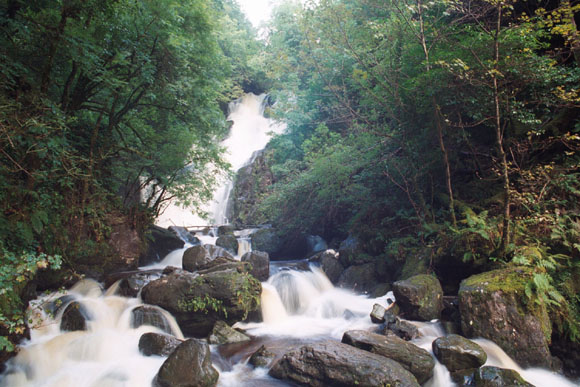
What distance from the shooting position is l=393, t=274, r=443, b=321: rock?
6.01 metres

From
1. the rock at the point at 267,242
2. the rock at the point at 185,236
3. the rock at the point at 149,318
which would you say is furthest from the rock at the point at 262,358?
the rock at the point at 185,236

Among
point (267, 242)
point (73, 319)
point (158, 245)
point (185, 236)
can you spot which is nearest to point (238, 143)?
point (185, 236)

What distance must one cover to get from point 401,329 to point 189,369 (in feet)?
12.3

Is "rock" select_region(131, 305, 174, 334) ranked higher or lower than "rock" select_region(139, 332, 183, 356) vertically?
higher

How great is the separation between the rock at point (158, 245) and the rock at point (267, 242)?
3.14 metres

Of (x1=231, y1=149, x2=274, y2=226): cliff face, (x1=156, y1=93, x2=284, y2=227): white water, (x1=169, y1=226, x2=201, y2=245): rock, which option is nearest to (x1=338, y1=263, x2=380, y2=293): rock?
(x1=169, y1=226, x2=201, y2=245): rock

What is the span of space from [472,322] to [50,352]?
22.5 ft

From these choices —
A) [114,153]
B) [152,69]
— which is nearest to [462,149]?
[152,69]

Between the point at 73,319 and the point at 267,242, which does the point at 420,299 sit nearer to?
the point at 73,319

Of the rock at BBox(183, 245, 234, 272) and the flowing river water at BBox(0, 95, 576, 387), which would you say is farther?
the rock at BBox(183, 245, 234, 272)

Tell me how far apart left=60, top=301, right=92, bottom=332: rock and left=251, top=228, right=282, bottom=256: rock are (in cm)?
777

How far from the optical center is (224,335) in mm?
6102

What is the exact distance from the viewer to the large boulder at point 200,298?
6137mm

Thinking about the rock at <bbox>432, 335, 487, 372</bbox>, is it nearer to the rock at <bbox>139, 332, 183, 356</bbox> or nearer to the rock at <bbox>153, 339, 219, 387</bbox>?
the rock at <bbox>153, 339, 219, 387</bbox>
